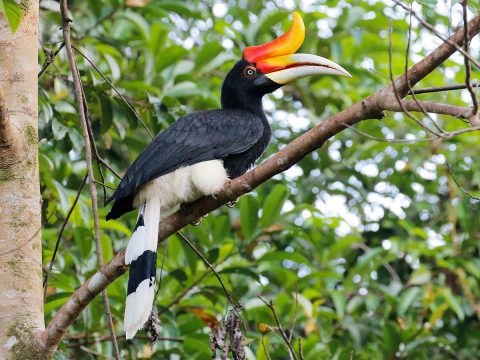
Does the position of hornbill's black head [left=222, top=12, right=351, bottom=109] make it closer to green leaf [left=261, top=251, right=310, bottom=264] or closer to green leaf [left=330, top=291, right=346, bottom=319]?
green leaf [left=261, top=251, right=310, bottom=264]

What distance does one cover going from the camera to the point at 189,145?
11.5 ft

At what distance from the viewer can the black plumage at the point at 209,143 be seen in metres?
3.32

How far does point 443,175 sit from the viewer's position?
19.0 feet

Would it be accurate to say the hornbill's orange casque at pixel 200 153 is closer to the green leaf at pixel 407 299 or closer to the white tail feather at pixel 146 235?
the white tail feather at pixel 146 235

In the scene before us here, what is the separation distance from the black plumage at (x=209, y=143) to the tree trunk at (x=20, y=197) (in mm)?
548

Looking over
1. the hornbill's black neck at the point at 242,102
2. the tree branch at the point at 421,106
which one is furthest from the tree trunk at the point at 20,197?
the hornbill's black neck at the point at 242,102

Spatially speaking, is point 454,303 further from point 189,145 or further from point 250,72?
point 189,145

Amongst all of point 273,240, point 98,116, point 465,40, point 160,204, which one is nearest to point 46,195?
point 98,116

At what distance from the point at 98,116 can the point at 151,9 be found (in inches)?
49.3

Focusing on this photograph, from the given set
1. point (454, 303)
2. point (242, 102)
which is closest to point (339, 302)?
point (454, 303)

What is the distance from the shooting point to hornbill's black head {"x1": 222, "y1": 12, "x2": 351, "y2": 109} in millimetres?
3945

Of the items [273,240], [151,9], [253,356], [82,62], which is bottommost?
[253,356]

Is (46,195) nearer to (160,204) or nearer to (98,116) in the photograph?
(98,116)

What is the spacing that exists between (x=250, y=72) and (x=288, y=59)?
0.26 meters
